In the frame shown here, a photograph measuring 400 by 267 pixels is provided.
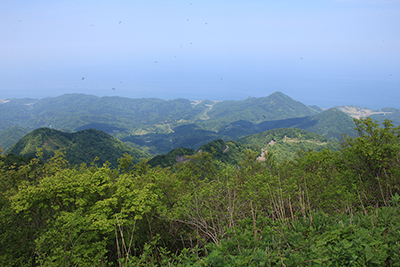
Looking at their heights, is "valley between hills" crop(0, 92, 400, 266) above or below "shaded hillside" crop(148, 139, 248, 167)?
above

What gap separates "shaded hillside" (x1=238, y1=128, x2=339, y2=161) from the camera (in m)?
137

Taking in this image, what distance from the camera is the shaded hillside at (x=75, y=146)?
128 m

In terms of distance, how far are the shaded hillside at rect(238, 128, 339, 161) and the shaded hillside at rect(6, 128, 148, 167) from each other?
93.2 m

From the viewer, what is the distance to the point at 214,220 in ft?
29.7

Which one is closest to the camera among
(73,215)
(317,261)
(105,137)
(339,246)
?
(317,261)

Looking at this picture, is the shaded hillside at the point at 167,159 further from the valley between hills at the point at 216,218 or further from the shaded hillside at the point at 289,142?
the valley between hills at the point at 216,218

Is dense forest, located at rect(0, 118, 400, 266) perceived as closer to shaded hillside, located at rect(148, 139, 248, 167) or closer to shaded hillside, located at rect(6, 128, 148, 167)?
shaded hillside, located at rect(148, 139, 248, 167)

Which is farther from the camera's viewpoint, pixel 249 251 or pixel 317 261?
pixel 249 251

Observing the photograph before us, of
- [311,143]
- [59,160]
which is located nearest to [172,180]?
[59,160]

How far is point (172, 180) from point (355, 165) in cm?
1335

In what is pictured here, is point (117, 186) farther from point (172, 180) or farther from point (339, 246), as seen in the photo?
point (339, 246)

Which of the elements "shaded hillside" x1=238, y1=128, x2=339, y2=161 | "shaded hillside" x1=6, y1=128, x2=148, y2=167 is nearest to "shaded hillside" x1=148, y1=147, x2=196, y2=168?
"shaded hillside" x1=6, y1=128, x2=148, y2=167

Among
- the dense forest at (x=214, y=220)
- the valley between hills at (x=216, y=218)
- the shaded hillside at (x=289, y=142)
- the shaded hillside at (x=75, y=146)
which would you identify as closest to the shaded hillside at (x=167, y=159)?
the shaded hillside at (x=75, y=146)

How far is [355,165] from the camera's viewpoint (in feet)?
48.6
